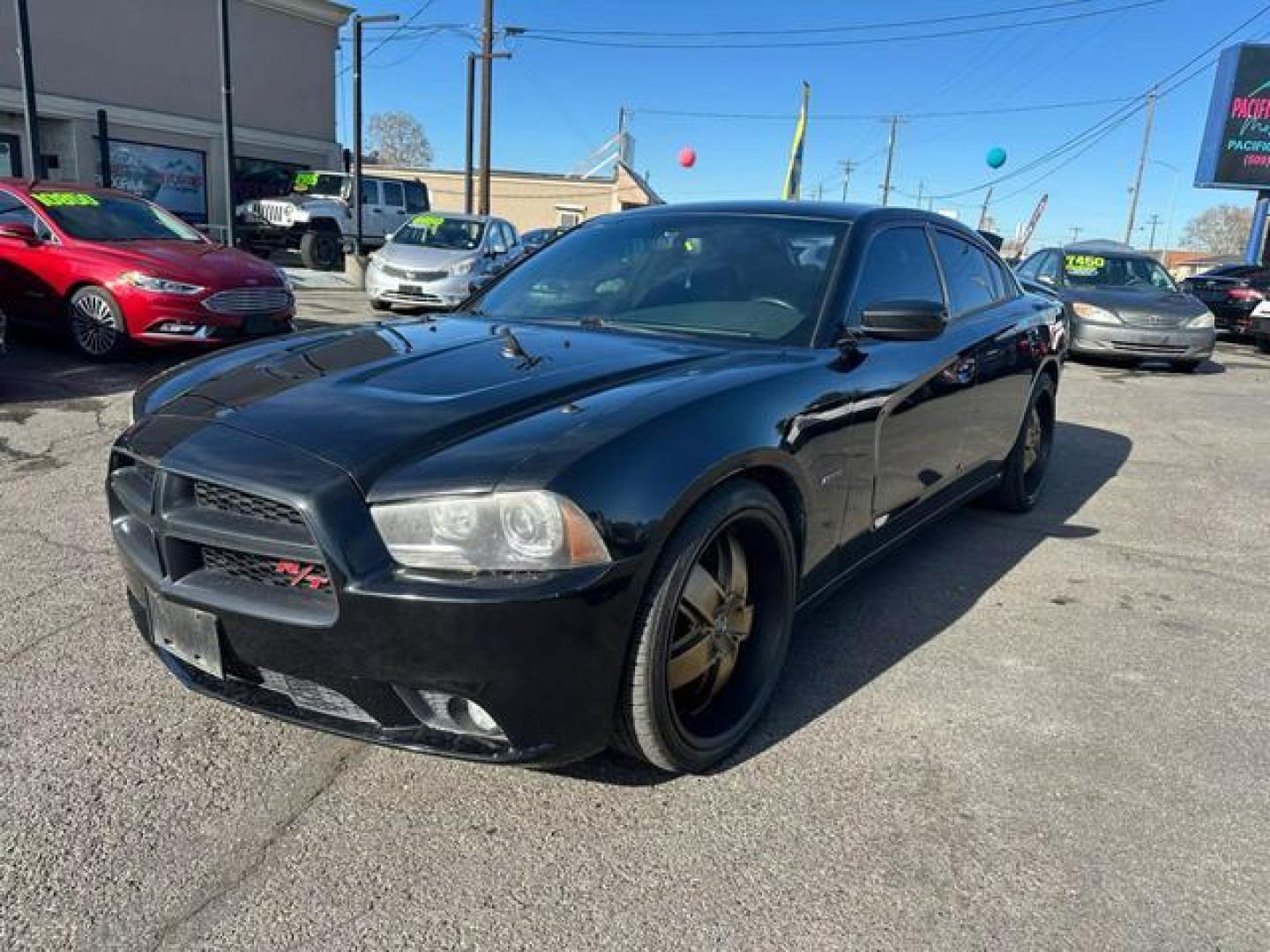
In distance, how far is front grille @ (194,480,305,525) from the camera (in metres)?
2.12

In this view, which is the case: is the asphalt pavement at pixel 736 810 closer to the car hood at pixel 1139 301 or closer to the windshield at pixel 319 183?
the car hood at pixel 1139 301

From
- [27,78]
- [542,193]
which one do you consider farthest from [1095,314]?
[542,193]

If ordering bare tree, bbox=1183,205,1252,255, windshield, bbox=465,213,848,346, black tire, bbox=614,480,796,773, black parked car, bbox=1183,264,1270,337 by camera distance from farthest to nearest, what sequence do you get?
1. bare tree, bbox=1183,205,1252,255
2. black parked car, bbox=1183,264,1270,337
3. windshield, bbox=465,213,848,346
4. black tire, bbox=614,480,796,773

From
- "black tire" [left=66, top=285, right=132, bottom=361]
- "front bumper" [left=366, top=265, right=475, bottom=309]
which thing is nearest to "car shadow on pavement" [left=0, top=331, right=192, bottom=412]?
"black tire" [left=66, top=285, right=132, bottom=361]

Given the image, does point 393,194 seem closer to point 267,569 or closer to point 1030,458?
point 1030,458

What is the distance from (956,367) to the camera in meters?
3.90

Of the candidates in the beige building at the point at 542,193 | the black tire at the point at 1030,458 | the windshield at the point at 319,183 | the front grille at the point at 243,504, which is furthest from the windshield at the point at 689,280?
the beige building at the point at 542,193

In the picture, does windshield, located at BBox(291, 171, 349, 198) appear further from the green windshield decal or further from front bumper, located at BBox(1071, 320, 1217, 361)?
front bumper, located at BBox(1071, 320, 1217, 361)

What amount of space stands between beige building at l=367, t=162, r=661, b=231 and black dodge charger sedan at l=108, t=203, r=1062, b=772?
4885 centimetres

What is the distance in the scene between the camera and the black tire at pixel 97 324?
25.6 ft

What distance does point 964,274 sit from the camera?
4.44 m

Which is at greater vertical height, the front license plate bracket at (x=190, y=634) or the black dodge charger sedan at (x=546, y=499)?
the black dodge charger sedan at (x=546, y=499)

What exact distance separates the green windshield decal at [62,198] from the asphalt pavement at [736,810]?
5860 millimetres

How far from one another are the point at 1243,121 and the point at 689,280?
2818cm
